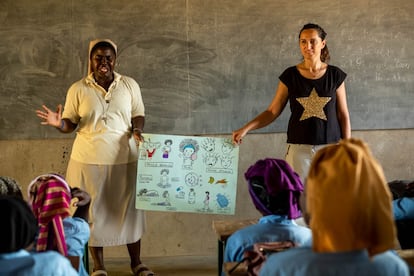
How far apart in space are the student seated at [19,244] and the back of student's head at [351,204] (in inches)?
34.7

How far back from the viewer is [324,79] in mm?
3682

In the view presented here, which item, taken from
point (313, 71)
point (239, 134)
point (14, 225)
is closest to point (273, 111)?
point (239, 134)

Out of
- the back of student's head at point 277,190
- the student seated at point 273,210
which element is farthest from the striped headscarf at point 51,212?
the back of student's head at point 277,190

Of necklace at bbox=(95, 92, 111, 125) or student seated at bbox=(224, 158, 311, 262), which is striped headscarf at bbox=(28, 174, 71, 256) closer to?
student seated at bbox=(224, 158, 311, 262)

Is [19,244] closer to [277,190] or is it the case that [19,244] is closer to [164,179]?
[277,190]

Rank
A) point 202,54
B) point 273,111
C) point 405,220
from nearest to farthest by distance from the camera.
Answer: point 405,220, point 273,111, point 202,54

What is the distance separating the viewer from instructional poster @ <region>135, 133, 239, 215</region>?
13.4 ft

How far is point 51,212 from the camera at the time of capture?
253cm

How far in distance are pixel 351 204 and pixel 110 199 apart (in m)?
2.60

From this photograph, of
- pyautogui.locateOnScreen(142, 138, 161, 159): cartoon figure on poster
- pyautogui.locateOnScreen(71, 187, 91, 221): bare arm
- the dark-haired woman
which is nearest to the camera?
pyautogui.locateOnScreen(71, 187, 91, 221): bare arm

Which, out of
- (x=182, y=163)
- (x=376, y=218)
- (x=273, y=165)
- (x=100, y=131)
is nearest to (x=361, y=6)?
(x=182, y=163)

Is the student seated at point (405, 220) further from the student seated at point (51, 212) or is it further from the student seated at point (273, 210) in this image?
the student seated at point (51, 212)

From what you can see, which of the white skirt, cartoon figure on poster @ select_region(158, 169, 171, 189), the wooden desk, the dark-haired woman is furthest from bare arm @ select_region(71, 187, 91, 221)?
the dark-haired woman

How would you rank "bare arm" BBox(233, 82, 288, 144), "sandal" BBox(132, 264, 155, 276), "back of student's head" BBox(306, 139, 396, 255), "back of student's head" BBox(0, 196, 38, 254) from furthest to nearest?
"sandal" BBox(132, 264, 155, 276) → "bare arm" BBox(233, 82, 288, 144) → "back of student's head" BBox(0, 196, 38, 254) → "back of student's head" BBox(306, 139, 396, 255)
